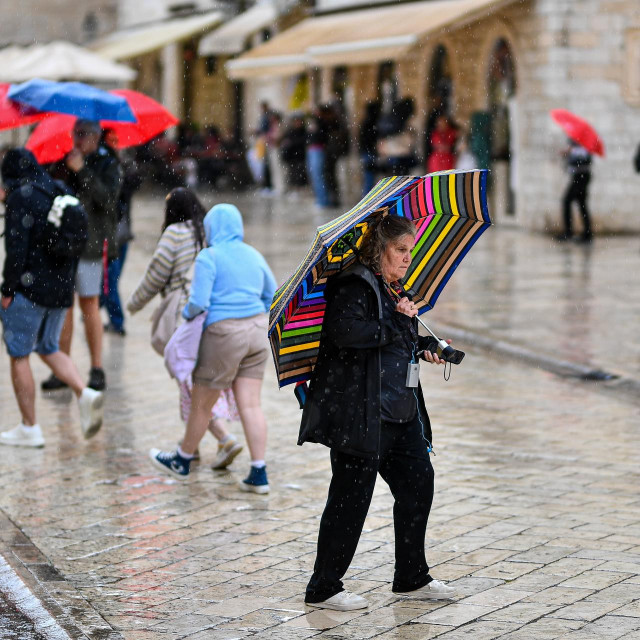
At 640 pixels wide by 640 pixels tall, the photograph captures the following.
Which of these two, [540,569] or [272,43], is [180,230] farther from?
[272,43]

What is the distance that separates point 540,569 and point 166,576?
5.01 ft

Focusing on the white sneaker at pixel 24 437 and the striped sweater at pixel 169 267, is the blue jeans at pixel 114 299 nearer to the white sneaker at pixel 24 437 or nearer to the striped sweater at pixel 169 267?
the white sneaker at pixel 24 437

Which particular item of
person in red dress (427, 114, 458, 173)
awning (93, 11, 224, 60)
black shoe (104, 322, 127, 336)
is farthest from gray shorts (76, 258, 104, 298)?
awning (93, 11, 224, 60)

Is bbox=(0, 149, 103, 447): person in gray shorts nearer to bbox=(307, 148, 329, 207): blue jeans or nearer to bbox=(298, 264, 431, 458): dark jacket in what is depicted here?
bbox=(298, 264, 431, 458): dark jacket

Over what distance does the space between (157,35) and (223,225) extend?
101 feet

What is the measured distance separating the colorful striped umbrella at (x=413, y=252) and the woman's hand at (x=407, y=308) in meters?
0.25

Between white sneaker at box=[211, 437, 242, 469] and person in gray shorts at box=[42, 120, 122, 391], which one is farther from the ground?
person in gray shorts at box=[42, 120, 122, 391]

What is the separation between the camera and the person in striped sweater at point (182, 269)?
7891 millimetres

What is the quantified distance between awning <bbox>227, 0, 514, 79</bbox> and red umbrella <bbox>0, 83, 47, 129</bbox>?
37.3ft

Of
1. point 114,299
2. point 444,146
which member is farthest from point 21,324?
point 444,146

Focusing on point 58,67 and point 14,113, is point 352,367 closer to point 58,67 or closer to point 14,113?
point 14,113

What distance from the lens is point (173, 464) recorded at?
7.66 m

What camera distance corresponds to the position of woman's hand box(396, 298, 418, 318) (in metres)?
5.27

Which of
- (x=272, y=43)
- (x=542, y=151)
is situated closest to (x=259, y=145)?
(x=272, y=43)
